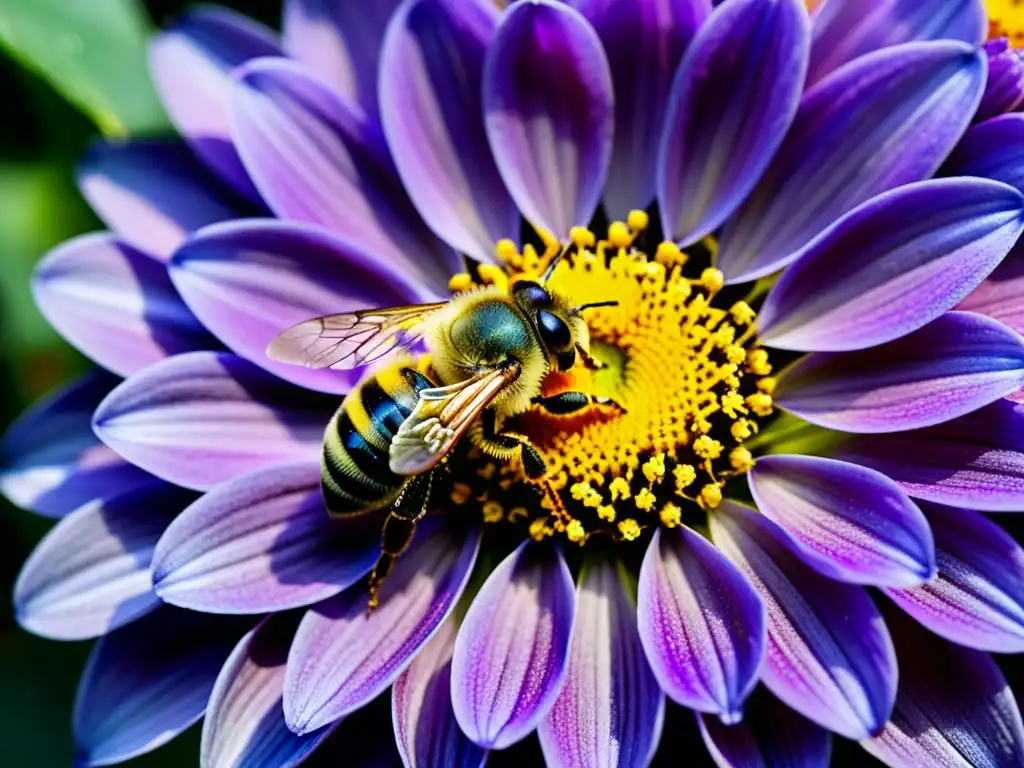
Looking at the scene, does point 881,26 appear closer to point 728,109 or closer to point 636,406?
point 728,109

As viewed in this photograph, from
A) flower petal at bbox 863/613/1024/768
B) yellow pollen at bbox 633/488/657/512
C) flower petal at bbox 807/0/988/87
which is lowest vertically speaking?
flower petal at bbox 863/613/1024/768

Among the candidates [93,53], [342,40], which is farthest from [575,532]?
[93,53]

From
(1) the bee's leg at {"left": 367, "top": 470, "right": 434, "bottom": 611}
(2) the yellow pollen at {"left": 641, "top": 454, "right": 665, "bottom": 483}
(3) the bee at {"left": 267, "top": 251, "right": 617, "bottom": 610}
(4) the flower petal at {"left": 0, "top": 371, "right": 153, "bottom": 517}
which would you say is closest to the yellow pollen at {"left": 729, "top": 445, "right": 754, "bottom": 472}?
(2) the yellow pollen at {"left": 641, "top": 454, "right": 665, "bottom": 483}

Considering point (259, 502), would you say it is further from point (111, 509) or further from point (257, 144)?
point (257, 144)

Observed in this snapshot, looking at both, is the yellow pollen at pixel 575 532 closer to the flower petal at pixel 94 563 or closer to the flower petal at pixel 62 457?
the flower petal at pixel 94 563

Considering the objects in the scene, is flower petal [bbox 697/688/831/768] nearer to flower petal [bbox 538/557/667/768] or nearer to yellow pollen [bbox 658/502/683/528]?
flower petal [bbox 538/557/667/768]

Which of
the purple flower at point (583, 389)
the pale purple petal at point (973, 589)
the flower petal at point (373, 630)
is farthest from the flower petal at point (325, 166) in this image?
the pale purple petal at point (973, 589)
